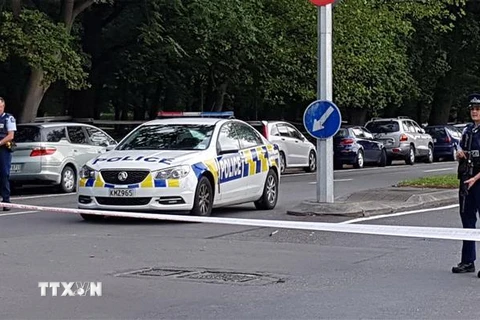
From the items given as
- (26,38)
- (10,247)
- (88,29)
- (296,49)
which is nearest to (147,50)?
→ (88,29)

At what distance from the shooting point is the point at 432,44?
44812mm

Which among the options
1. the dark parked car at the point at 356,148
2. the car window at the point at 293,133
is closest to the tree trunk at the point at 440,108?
the dark parked car at the point at 356,148

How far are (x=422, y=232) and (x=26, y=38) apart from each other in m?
17.4

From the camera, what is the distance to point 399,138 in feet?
123

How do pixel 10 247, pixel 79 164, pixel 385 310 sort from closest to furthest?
1. pixel 385 310
2. pixel 10 247
3. pixel 79 164

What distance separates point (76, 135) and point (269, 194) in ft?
25.6

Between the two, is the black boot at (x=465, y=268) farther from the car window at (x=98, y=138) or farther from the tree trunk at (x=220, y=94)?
the tree trunk at (x=220, y=94)

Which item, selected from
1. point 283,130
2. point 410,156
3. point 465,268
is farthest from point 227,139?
point 410,156

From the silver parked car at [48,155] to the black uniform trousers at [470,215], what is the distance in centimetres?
1335

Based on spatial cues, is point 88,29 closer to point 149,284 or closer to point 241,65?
point 241,65

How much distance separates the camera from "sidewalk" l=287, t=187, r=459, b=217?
15.5 metres

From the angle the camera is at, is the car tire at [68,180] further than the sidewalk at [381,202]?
Yes

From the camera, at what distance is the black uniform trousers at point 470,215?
9.72 metres

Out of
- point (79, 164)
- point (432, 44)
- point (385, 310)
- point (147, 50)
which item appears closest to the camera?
point (385, 310)
